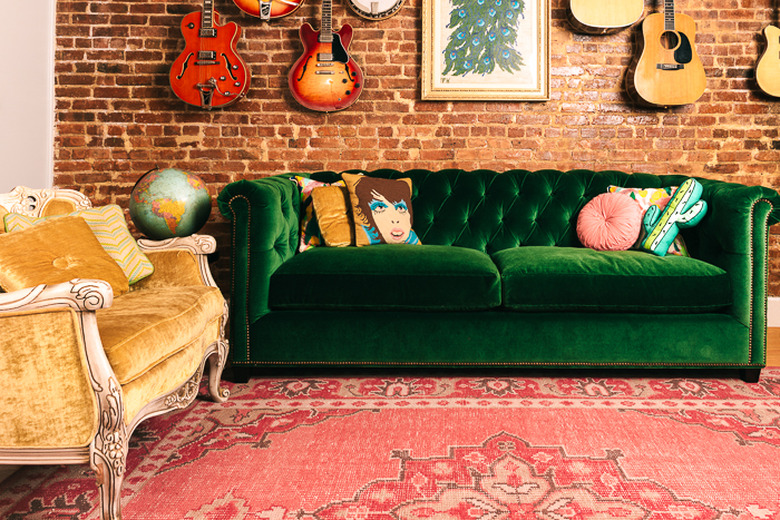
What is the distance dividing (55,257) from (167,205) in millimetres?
850

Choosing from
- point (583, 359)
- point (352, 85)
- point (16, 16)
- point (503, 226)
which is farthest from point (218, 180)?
point (583, 359)

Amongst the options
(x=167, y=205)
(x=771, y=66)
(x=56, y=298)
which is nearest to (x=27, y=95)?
(x=167, y=205)

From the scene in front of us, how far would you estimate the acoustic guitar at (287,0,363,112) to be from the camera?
9.90ft

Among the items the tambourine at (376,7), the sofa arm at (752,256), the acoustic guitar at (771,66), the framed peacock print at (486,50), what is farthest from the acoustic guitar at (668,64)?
the tambourine at (376,7)

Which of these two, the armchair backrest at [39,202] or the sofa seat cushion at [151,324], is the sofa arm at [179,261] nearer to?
the sofa seat cushion at [151,324]

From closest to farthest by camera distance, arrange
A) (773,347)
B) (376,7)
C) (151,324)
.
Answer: (151,324)
(773,347)
(376,7)

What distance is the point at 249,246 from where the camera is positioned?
2.11 metres

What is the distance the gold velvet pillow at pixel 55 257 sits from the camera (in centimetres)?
142

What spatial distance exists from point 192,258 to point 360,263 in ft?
2.18

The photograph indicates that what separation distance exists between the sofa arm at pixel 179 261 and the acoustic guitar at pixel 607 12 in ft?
8.05

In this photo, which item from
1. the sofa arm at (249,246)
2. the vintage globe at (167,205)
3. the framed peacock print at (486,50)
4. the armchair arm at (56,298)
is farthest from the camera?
the framed peacock print at (486,50)

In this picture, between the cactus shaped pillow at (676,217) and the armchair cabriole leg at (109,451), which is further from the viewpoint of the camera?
the cactus shaped pillow at (676,217)

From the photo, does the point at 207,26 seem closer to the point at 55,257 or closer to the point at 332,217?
the point at 332,217

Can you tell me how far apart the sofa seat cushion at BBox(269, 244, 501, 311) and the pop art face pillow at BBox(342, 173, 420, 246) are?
41 centimetres
